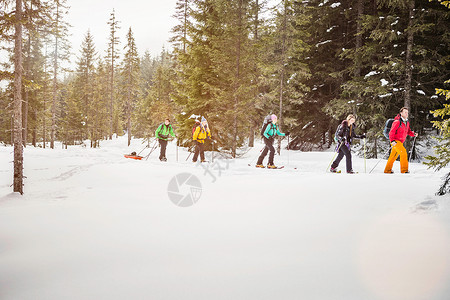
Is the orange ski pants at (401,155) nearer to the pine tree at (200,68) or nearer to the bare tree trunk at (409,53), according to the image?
the bare tree trunk at (409,53)

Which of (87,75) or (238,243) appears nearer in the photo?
(238,243)

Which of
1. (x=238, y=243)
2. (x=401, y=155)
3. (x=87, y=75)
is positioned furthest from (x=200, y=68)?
(x=87, y=75)

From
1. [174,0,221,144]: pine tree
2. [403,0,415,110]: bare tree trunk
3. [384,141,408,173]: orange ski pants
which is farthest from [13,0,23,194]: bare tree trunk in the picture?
[403,0,415,110]: bare tree trunk

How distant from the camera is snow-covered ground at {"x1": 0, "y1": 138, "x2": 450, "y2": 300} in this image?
308 centimetres

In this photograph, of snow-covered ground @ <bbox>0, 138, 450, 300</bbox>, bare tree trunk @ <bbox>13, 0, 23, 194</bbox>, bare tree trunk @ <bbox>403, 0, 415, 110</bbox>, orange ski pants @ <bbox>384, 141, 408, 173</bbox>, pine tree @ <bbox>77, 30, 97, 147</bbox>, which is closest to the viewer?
snow-covered ground @ <bbox>0, 138, 450, 300</bbox>

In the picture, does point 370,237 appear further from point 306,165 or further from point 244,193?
point 306,165

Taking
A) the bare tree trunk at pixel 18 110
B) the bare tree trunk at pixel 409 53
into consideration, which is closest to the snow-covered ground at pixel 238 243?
the bare tree trunk at pixel 18 110

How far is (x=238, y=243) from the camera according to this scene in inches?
161

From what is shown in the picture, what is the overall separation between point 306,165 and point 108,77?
43.8 m

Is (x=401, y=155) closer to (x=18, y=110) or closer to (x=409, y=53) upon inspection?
(x=409, y=53)

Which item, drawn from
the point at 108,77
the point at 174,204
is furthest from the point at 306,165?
the point at 108,77

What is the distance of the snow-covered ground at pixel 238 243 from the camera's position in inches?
121

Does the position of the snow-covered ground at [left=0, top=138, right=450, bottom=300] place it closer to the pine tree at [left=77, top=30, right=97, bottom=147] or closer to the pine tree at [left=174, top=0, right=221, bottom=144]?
the pine tree at [left=174, top=0, right=221, bottom=144]

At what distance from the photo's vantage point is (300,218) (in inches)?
196
